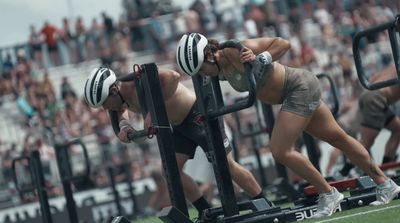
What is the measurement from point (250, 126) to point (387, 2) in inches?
557

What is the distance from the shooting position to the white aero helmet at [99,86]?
36.5 feet

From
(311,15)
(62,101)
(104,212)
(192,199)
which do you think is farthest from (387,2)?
(192,199)

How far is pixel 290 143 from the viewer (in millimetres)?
10492

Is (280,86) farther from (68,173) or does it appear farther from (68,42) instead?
(68,42)

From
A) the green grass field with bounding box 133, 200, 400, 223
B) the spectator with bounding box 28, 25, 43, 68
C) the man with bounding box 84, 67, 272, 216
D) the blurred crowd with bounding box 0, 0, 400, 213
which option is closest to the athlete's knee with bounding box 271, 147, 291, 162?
the green grass field with bounding box 133, 200, 400, 223

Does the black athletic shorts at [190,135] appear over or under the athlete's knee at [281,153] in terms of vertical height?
over

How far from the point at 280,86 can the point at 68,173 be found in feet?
15.8

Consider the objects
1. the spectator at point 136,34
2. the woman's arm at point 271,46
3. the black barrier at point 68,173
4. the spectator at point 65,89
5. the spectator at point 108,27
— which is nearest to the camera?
the woman's arm at point 271,46

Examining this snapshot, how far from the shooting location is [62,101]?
2697cm

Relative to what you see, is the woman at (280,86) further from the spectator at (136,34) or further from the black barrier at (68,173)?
the spectator at (136,34)

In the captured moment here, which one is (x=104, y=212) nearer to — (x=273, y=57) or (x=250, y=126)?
(x=250, y=126)

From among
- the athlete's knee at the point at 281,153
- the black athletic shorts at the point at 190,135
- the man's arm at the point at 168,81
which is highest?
the man's arm at the point at 168,81

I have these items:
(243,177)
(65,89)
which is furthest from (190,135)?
(65,89)

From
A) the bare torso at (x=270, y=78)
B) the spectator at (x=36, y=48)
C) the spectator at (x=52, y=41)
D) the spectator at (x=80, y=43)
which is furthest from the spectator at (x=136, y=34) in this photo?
the bare torso at (x=270, y=78)
